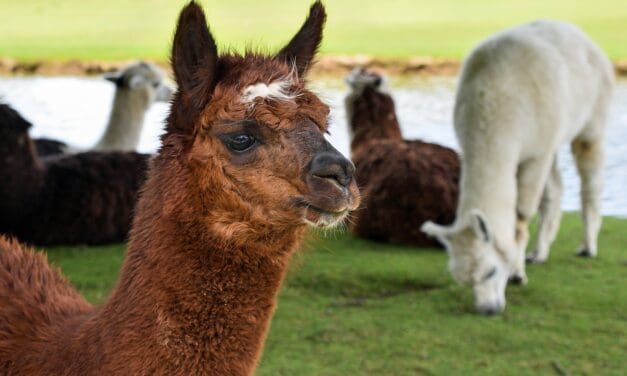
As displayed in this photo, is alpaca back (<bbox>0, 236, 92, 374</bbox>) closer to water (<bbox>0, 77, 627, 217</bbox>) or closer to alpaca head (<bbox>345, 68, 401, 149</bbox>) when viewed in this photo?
alpaca head (<bbox>345, 68, 401, 149</bbox>)

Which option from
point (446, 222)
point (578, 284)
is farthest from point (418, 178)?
point (578, 284)

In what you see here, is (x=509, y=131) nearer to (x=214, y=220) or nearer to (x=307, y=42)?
(x=307, y=42)

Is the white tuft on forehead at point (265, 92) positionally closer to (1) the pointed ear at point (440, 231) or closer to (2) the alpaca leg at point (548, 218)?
(1) the pointed ear at point (440, 231)

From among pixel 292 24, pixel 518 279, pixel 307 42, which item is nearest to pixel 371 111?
pixel 518 279

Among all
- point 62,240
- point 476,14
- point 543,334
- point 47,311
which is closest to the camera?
point 47,311

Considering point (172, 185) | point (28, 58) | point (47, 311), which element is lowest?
point (28, 58)

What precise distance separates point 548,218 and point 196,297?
4.23 meters

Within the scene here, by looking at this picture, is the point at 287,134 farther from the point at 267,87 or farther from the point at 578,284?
the point at 578,284

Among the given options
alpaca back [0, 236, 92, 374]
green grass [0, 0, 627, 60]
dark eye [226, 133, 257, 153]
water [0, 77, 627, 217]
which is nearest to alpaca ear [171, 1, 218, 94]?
dark eye [226, 133, 257, 153]

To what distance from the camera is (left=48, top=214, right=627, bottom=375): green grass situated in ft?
12.6

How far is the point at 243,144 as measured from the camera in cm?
182

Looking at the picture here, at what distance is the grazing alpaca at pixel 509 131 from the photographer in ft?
15.1

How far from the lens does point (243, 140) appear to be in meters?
1.81

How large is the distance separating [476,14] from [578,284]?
1712 cm
